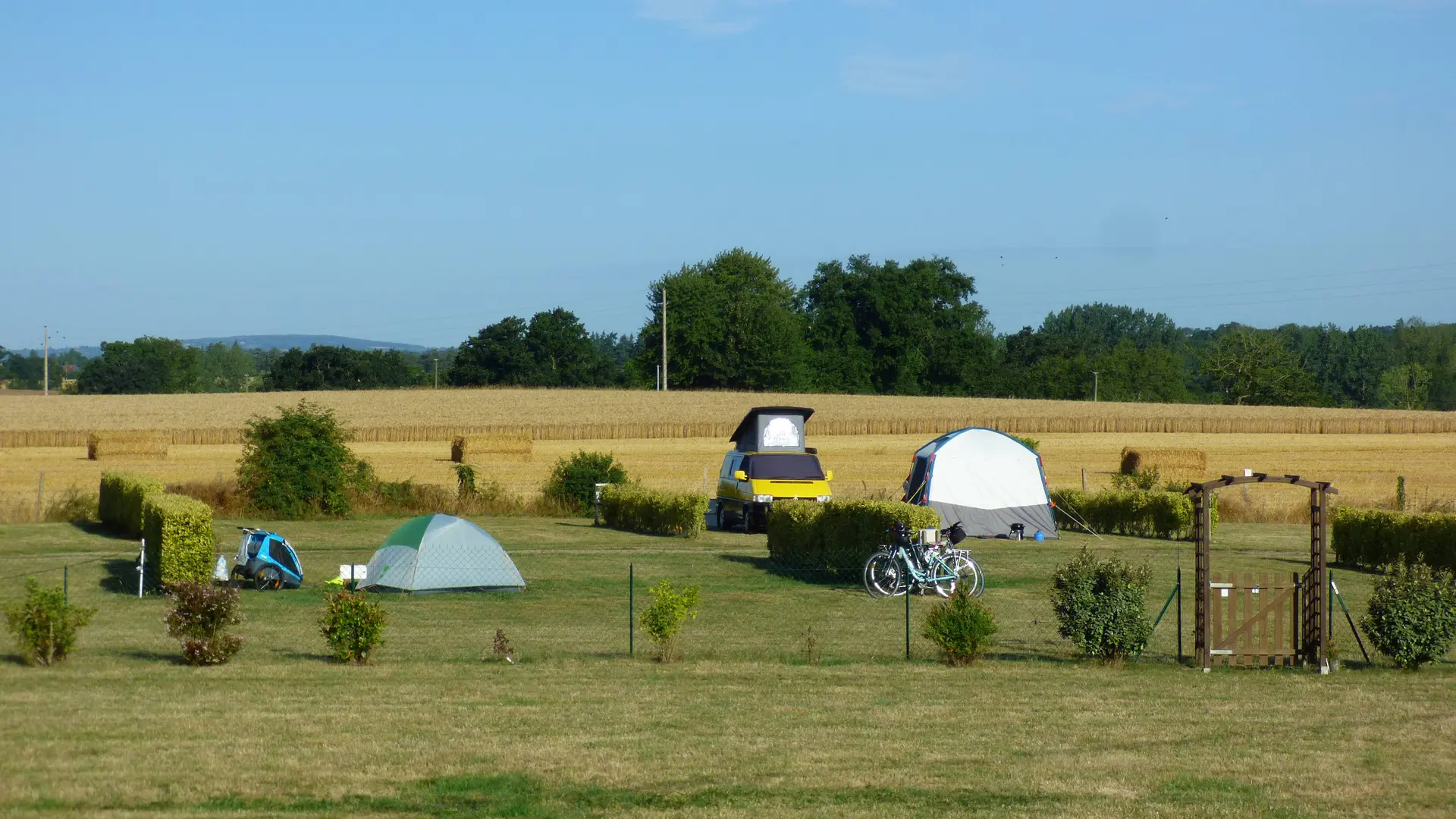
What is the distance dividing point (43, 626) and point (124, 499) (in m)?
16.7

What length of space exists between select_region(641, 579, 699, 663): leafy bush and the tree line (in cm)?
7574

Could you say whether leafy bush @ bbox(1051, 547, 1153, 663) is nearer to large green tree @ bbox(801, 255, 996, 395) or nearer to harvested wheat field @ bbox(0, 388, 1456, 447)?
harvested wheat field @ bbox(0, 388, 1456, 447)

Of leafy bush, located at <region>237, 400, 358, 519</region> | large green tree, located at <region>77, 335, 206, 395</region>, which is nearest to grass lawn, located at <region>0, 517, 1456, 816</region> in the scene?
leafy bush, located at <region>237, 400, 358, 519</region>

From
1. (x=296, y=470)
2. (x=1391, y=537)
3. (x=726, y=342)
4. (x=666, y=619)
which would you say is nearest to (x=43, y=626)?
(x=666, y=619)

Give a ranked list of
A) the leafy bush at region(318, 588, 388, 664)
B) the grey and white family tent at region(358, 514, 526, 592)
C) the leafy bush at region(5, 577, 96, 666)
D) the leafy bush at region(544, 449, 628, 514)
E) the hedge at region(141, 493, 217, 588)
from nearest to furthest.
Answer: the leafy bush at region(5, 577, 96, 666) < the leafy bush at region(318, 588, 388, 664) < the hedge at region(141, 493, 217, 588) < the grey and white family tent at region(358, 514, 526, 592) < the leafy bush at region(544, 449, 628, 514)

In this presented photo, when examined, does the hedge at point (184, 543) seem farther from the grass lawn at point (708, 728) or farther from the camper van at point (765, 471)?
the camper van at point (765, 471)

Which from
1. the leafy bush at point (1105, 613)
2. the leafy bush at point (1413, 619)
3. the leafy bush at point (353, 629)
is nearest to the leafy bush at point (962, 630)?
the leafy bush at point (1105, 613)

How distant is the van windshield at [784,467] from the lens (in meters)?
29.0

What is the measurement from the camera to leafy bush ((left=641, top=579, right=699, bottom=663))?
13.6 meters

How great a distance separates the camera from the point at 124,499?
27.9 m

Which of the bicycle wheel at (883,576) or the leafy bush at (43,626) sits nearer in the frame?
the leafy bush at (43,626)

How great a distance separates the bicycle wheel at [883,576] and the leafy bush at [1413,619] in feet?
23.5

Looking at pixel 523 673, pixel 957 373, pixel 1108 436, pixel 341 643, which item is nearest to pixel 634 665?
pixel 523 673

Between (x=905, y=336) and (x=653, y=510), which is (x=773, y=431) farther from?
(x=905, y=336)
